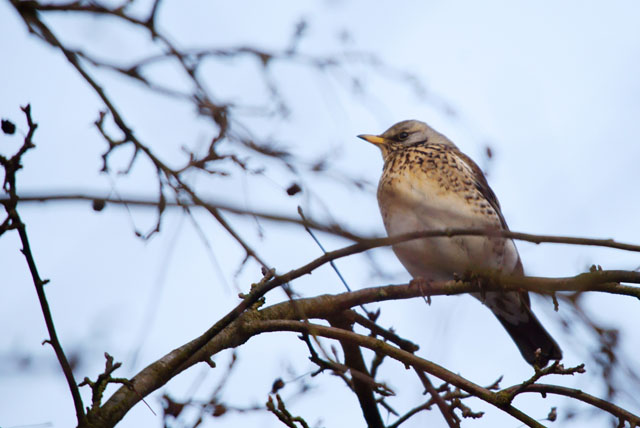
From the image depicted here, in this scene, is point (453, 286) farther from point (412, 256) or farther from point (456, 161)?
point (456, 161)

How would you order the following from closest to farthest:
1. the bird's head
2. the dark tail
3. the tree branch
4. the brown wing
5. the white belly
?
1. the tree branch
2. the white belly
3. the brown wing
4. the dark tail
5. the bird's head

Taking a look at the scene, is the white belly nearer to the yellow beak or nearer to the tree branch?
the yellow beak

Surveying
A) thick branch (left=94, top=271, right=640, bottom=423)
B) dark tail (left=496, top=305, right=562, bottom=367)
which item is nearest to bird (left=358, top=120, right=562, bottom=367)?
dark tail (left=496, top=305, right=562, bottom=367)

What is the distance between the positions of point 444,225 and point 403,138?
1.76 m

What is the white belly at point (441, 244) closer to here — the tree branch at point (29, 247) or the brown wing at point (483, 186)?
the brown wing at point (483, 186)

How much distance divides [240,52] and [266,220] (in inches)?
36.2

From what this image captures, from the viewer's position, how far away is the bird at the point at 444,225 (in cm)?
494

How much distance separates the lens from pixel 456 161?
5480mm

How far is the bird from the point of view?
494 cm

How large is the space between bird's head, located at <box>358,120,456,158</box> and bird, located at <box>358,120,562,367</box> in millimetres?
105

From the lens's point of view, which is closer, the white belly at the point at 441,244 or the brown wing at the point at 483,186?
the white belly at the point at 441,244

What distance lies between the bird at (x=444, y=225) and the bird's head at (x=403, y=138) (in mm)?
105

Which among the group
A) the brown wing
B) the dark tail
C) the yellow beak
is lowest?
the dark tail

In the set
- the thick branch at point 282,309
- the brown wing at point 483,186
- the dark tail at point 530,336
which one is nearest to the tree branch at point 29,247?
the thick branch at point 282,309
